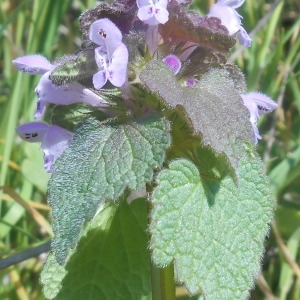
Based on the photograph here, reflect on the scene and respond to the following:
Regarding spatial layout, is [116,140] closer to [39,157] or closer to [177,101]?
[177,101]

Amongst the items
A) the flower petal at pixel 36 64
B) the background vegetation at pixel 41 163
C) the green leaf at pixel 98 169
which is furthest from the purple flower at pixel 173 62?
the background vegetation at pixel 41 163

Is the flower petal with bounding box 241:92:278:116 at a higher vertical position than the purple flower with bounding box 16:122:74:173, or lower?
higher

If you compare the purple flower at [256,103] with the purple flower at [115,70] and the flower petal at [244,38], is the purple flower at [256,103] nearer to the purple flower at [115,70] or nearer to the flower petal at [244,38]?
the flower petal at [244,38]

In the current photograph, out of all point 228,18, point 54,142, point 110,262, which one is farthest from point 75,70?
point 110,262

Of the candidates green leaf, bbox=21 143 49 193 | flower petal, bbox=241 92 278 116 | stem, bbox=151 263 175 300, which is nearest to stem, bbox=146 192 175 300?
stem, bbox=151 263 175 300

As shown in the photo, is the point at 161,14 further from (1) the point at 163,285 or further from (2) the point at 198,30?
(1) the point at 163,285

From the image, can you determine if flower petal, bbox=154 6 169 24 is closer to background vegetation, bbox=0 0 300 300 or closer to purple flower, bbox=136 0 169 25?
purple flower, bbox=136 0 169 25
